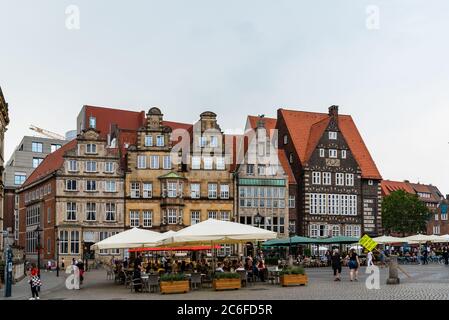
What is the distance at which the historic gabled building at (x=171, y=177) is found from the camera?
220 feet

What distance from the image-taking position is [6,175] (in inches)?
4370

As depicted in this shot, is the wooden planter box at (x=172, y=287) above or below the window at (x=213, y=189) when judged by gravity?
below

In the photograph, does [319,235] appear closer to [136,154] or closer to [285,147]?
[285,147]

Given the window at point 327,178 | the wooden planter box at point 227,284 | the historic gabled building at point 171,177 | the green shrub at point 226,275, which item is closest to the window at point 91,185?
the historic gabled building at point 171,177

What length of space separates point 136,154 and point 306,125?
68.0ft

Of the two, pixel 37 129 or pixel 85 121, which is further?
pixel 37 129

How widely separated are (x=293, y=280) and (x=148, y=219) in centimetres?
3696

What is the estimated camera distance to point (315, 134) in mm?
76250

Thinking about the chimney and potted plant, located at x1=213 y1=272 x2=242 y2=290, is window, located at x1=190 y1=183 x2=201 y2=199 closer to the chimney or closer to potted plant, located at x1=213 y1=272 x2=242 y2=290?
the chimney

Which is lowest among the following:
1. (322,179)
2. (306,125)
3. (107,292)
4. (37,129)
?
(107,292)

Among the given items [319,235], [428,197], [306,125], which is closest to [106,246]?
[319,235]

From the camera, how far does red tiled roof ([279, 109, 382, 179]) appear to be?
7556 cm

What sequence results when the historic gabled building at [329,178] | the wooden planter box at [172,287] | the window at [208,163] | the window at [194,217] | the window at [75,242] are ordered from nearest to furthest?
the wooden planter box at [172,287], the window at [75,242], the window at [194,217], the window at [208,163], the historic gabled building at [329,178]

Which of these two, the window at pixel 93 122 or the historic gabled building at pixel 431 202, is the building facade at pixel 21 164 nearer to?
the window at pixel 93 122
